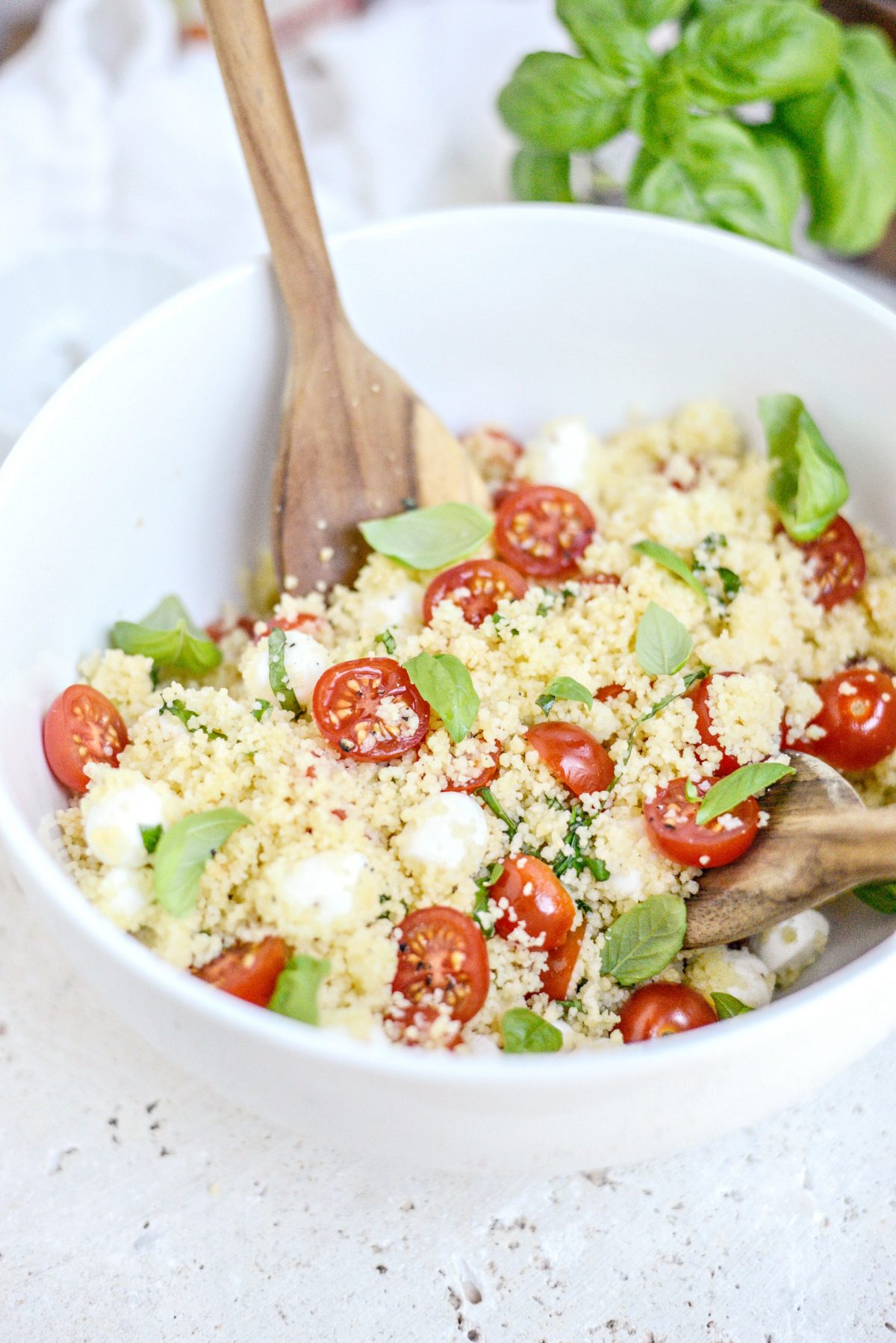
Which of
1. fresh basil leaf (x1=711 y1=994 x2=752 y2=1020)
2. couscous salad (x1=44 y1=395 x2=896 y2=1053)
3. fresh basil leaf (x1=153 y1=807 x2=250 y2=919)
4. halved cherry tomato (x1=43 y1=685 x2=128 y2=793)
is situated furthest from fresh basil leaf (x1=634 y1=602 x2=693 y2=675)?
halved cherry tomato (x1=43 y1=685 x2=128 y2=793)

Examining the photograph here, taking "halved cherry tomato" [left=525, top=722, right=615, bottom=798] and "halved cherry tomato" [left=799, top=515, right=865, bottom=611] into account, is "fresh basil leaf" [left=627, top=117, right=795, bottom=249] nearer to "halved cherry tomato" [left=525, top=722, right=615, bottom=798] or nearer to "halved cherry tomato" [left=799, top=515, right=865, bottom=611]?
"halved cherry tomato" [left=799, top=515, right=865, bottom=611]

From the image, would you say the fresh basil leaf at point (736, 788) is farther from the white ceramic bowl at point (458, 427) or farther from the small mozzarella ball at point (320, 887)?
the small mozzarella ball at point (320, 887)

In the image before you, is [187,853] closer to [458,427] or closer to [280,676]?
[280,676]

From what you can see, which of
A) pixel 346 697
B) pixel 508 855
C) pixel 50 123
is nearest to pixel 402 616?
pixel 346 697

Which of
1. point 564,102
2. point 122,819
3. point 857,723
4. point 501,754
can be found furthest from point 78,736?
point 564,102

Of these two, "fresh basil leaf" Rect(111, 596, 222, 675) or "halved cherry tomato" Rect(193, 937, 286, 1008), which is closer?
"halved cherry tomato" Rect(193, 937, 286, 1008)

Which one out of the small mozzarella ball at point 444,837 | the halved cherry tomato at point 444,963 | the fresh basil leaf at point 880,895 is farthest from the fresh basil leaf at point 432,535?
the fresh basil leaf at point 880,895

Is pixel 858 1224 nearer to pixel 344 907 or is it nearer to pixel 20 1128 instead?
pixel 344 907
